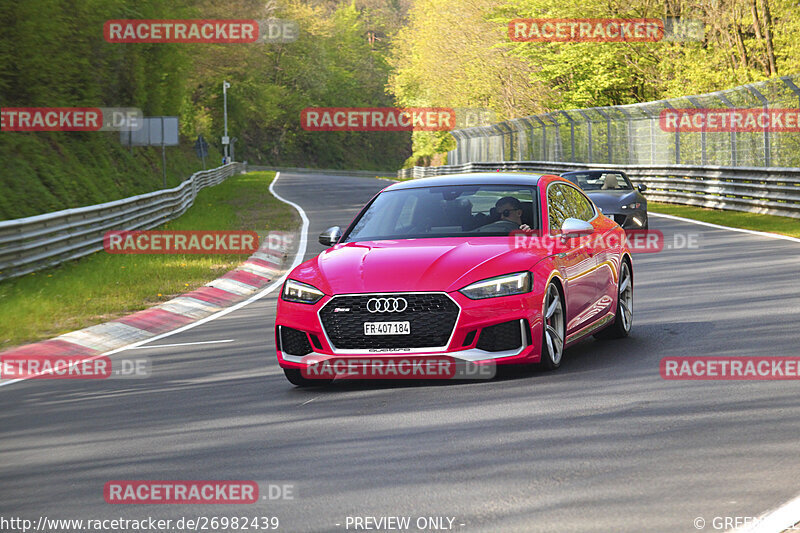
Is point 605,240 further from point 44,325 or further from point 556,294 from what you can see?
point 44,325

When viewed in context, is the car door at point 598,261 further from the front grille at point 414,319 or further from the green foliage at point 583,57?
the green foliage at point 583,57

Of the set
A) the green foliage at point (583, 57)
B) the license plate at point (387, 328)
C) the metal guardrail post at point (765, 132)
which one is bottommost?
the license plate at point (387, 328)

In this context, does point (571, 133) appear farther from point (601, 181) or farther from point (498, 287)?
point (498, 287)

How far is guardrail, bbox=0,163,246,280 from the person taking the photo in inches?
649

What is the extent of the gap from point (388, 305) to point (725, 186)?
2456 cm

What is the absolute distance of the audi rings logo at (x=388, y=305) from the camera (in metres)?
8.26

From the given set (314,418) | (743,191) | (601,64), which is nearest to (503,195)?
(314,418)

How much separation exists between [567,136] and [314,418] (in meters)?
43.2

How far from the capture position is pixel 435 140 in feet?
323

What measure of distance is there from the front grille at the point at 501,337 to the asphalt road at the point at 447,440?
30cm

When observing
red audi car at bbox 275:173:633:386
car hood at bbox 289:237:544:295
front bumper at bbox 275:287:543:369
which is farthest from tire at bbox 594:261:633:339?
front bumper at bbox 275:287:543:369

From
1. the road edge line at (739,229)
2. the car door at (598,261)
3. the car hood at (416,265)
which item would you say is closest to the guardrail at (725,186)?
the road edge line at (739,229)

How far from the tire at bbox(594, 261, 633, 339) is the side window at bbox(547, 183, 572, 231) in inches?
36.0

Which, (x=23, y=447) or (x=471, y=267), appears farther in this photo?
(x=471, y=267)
